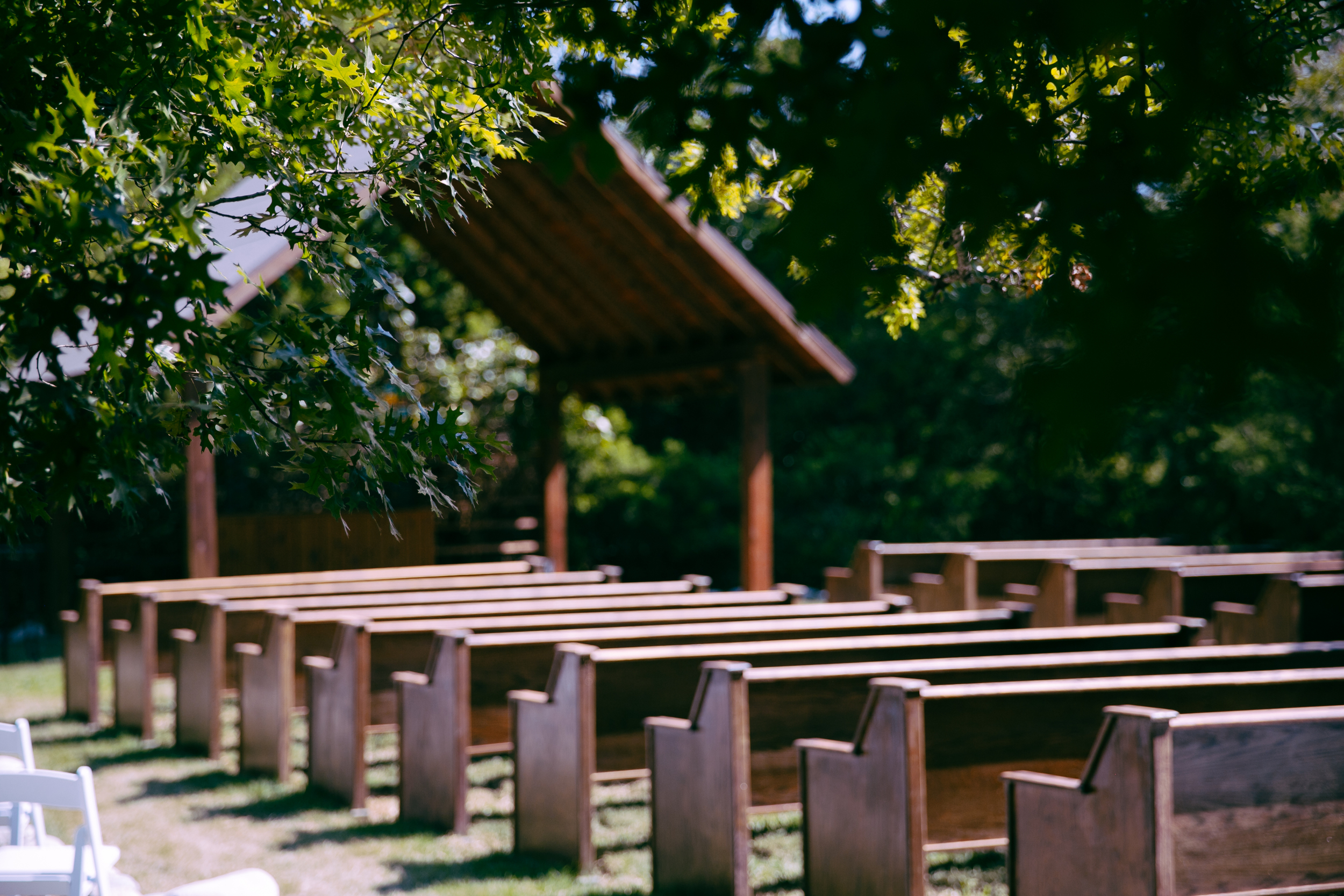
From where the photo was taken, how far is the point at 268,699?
6586mm

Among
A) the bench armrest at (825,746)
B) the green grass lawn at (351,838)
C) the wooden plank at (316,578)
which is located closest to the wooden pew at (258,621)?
the green grass lawn at (351,838)

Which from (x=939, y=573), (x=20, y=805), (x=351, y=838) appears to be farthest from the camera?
(x=939, y=573)

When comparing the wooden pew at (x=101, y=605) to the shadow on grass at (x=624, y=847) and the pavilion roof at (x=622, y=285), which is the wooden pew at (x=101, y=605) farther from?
the shadow on grass at (x=624, y=847)

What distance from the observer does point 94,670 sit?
8.18m

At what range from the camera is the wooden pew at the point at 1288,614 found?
765cm

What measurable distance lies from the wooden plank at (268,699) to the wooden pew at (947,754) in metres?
3.49

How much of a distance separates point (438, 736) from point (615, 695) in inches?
38.4

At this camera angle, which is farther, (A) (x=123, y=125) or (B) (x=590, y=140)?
(A) (x=123, y=125)

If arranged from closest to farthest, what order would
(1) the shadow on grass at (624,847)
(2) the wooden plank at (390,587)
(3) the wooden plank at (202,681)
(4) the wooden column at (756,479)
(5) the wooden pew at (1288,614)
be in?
(1) the shadow on grass at (624,847), (3) the wooden plank at (202,681), (5) the wooden pew at (1288,614), (2) the wooden plank at (390,587), (4) the wooden column at (756,479)

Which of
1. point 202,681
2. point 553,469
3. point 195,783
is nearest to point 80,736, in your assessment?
point 202,681

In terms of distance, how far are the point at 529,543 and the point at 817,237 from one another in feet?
43.7

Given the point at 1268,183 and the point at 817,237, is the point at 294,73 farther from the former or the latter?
the point at 1268,183

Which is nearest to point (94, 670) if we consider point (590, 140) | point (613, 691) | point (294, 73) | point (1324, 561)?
point (613, 691)

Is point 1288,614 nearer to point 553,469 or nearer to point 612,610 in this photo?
point 612,610
